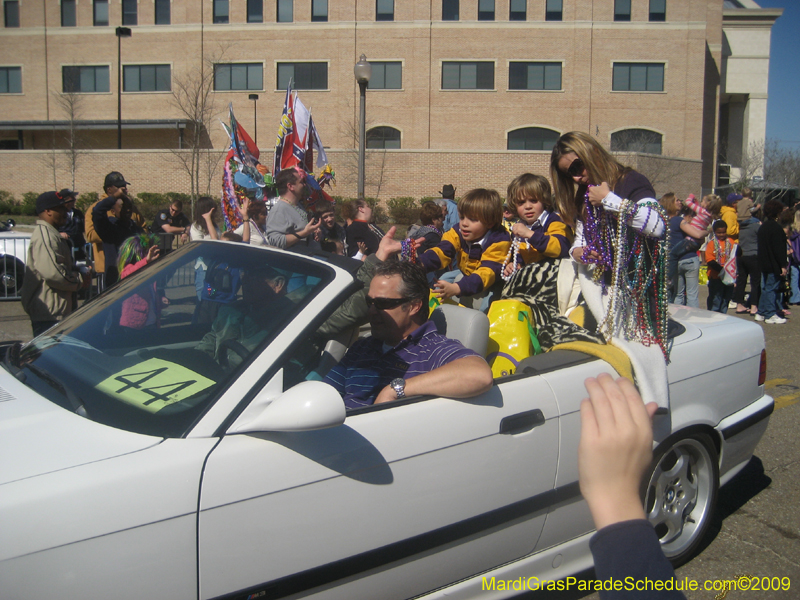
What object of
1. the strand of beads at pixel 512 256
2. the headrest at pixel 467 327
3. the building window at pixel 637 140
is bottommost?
the headrest at pixel 467 327

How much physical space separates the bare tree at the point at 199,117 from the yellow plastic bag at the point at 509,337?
103 feet

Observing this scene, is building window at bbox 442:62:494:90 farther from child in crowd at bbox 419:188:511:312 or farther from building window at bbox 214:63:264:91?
child in crowd at bbox 419:188:511:312

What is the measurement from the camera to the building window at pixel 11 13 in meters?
40.0

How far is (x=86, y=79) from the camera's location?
3938 cm

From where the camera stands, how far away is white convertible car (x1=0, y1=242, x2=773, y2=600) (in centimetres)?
177

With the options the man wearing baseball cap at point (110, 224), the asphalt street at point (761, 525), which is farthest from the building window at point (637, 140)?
the asphalt street at point (761, 525)

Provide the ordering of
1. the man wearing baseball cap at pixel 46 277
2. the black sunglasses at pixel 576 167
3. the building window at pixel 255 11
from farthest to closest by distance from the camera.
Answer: the building window at pixel 255 11, the man wearing baseball cap at pixel 46 277, the black sunglasses at pixel 576 167

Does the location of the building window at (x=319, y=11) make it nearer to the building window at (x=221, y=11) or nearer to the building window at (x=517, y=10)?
the building window at (x=221, y=11)

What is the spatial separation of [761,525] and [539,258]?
196 centimetres

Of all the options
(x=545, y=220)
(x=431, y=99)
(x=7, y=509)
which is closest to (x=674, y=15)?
(x=431, y=99)

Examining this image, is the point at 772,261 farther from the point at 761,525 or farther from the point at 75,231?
the point at 75,231

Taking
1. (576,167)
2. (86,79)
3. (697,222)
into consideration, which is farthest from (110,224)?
(86,79)

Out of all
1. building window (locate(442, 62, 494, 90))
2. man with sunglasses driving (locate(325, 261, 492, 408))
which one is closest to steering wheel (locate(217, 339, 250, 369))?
man with sunglasses driving (locate(325, 261, 492, 408))

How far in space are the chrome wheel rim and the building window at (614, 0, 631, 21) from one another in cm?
3953
